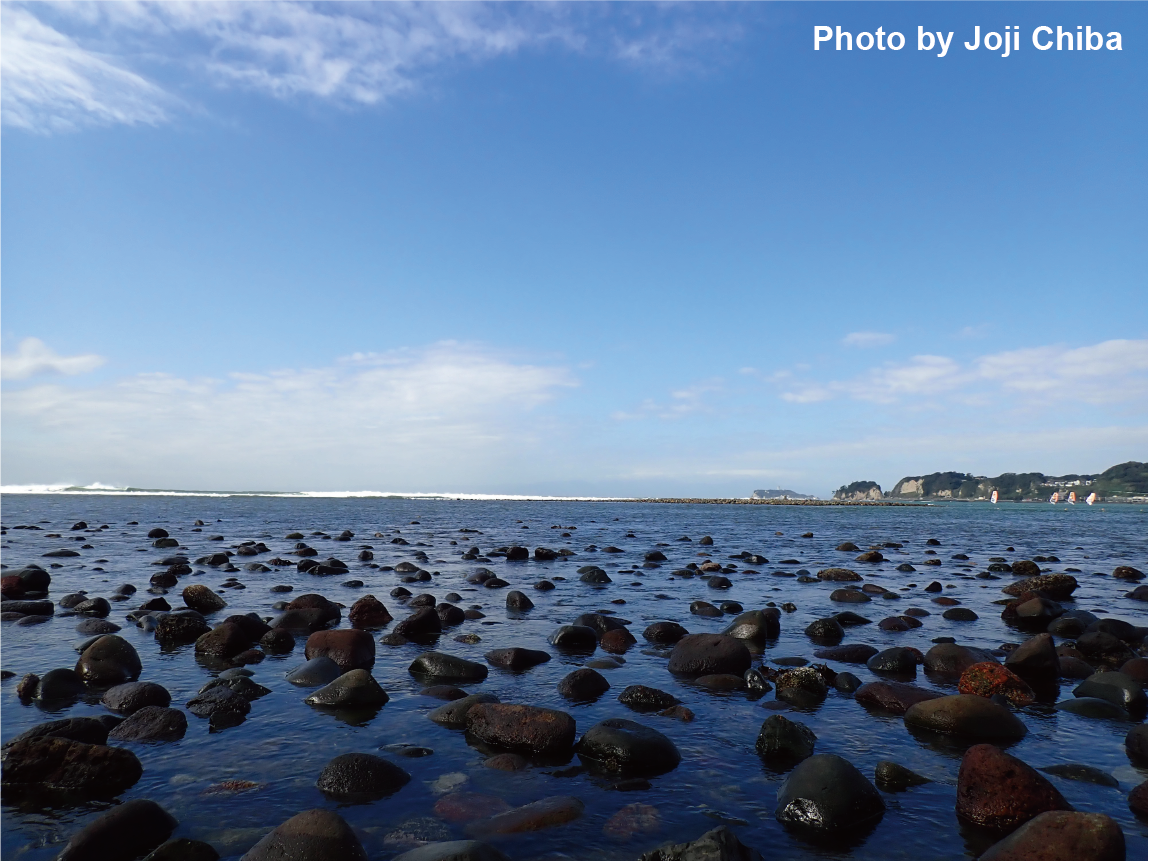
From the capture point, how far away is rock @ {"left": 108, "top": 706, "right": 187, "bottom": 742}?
28.8 feet

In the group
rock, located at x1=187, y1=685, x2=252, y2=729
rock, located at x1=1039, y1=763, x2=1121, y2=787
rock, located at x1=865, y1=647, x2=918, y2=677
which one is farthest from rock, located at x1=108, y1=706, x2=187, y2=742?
rock, located at x1=865, y1=647, x2=918, y2=677

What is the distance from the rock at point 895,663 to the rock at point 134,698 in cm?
1214

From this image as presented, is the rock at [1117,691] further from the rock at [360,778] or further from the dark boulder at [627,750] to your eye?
the rock at [360,778]

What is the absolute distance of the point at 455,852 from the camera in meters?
5.51

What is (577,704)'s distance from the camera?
1052 centimetres

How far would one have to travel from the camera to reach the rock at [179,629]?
1434 cm

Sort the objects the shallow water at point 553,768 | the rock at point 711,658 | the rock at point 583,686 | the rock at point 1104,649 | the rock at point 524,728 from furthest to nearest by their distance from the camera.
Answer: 1. the rock at point 1104,649
2. the rock at point 711,658
3. the rock at point 583,686
4. the rock at point 524,728
5. the shallow water at point 553,768

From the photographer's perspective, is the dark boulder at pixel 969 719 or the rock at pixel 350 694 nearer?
the dark boulder at pixel 969 719

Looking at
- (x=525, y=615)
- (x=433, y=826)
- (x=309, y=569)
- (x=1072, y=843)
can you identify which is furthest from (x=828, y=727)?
(x=309, y=569)

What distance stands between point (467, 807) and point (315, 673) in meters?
5.72

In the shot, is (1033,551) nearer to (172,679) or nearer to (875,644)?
(875,644)

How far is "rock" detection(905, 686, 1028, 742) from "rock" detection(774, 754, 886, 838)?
2.75 meters

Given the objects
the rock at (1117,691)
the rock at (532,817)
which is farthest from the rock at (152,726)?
the rock at (1117,691)

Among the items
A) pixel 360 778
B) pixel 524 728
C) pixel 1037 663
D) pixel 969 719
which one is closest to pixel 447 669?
pixel 524 728
